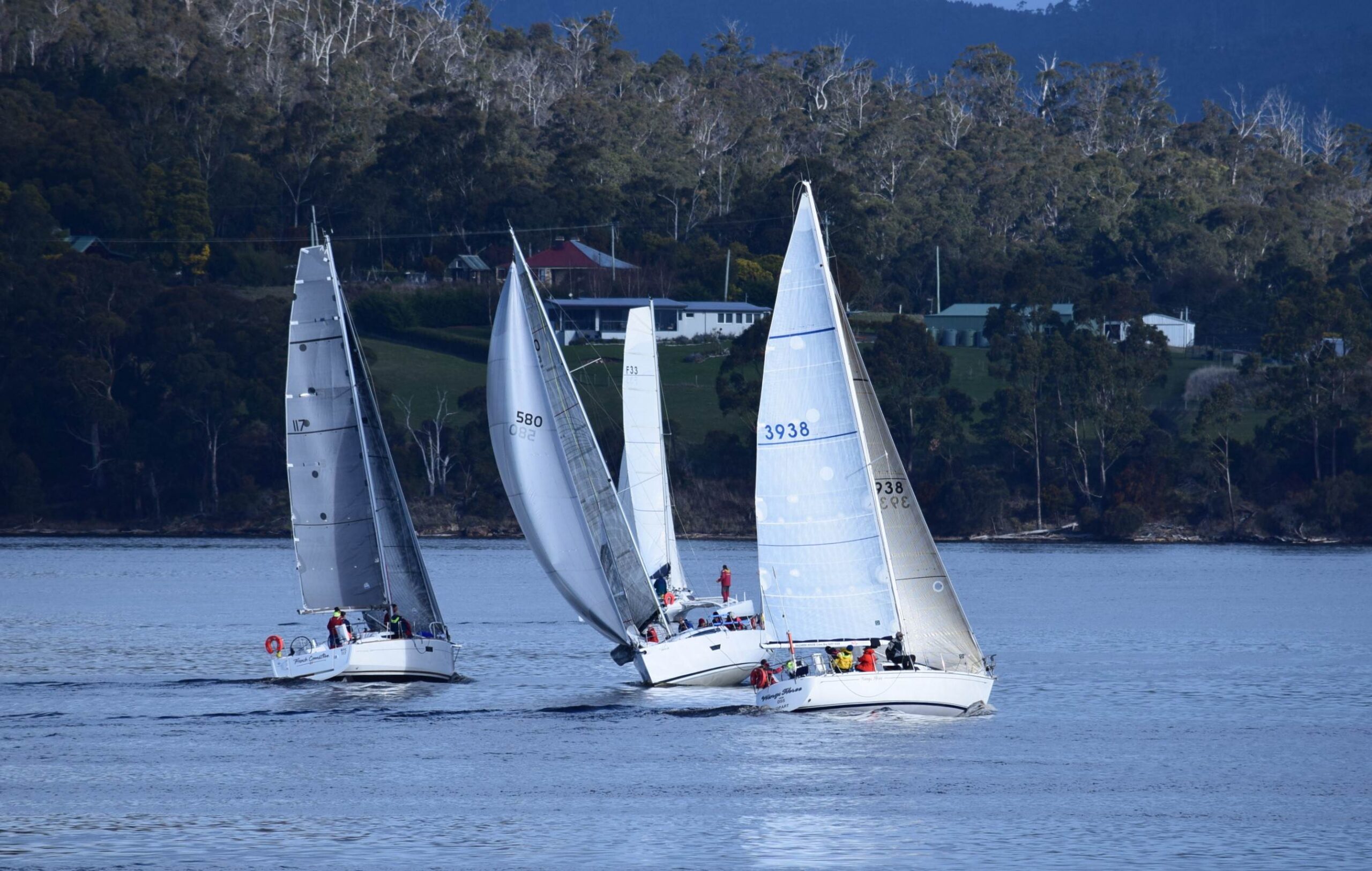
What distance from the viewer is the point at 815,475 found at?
3506 centimetres

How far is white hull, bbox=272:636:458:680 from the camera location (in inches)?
1583

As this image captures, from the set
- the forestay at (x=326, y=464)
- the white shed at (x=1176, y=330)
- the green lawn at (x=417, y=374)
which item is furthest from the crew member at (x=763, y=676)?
the white shed at (x=1176, y=330)

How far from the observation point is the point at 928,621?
34.9m

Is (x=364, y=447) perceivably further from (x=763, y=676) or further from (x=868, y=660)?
(x=868, y=660)

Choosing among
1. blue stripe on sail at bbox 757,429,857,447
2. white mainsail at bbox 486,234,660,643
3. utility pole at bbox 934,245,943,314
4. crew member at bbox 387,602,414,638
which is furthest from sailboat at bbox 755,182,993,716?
utility pole at bbox 934,245,943,314

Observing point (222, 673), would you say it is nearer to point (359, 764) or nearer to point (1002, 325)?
point (359, 764)

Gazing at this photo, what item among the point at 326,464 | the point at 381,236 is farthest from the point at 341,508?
the point at 381,236

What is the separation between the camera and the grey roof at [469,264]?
141875 millimetres

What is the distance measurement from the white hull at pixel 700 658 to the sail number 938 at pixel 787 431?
6.68m

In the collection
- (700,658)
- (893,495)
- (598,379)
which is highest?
(598,379)

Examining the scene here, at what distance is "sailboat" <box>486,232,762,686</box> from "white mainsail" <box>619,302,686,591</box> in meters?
8.99

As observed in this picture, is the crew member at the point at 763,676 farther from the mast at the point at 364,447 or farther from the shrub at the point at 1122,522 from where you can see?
the shrub at the point at 1122,522

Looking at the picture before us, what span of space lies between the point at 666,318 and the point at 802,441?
99.4 meters

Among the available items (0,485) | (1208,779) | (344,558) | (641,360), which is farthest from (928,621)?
(0,485)
